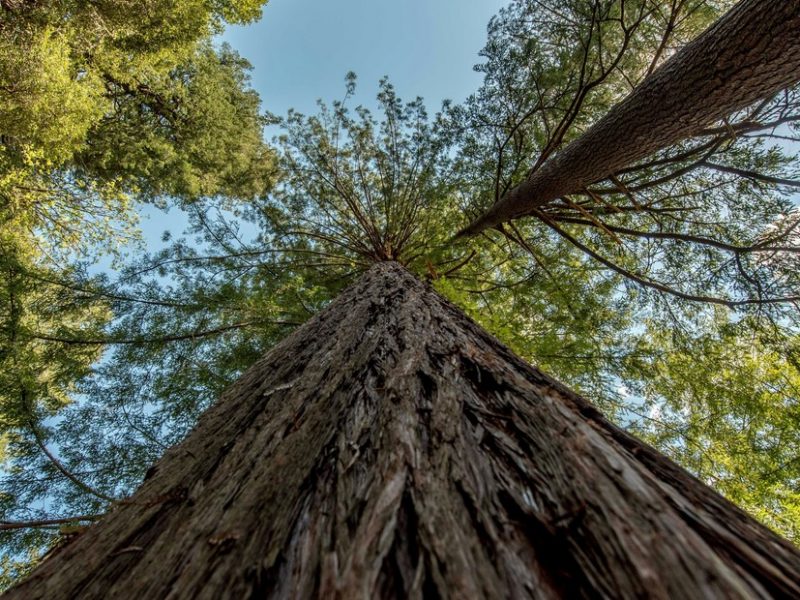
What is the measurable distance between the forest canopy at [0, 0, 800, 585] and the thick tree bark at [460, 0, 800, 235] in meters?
0.47

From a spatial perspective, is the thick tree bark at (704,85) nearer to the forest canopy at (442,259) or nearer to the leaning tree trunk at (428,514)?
the forest canopy at (442,259)

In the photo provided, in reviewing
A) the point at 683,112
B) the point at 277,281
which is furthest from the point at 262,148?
the point at 683,112

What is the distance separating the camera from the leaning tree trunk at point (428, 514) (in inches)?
20.8

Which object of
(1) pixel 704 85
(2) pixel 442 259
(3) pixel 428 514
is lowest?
(3) pixel 428 514

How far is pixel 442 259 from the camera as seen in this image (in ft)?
19.6

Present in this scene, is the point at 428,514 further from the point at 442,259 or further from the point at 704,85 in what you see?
the point at 442,259

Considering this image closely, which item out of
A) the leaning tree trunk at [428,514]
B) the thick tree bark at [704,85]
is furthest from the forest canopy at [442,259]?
the leaning tree trunk at [428,514]

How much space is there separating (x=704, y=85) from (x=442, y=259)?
3908mm

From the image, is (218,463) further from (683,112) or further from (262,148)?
(262,148)

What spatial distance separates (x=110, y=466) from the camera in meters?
3.89

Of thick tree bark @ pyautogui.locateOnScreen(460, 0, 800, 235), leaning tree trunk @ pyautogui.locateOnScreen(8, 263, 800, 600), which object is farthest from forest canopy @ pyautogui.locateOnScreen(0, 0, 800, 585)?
leaning tree trunk @ pyautogui.locateOnScreen(8, 263, 800, 600)

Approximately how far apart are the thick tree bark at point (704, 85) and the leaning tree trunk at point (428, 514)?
2.37 metres

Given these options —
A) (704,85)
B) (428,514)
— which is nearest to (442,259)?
(704,85)

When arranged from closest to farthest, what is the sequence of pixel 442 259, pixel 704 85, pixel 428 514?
pixel 428 514, pixel 704 85, pixel 442 259
